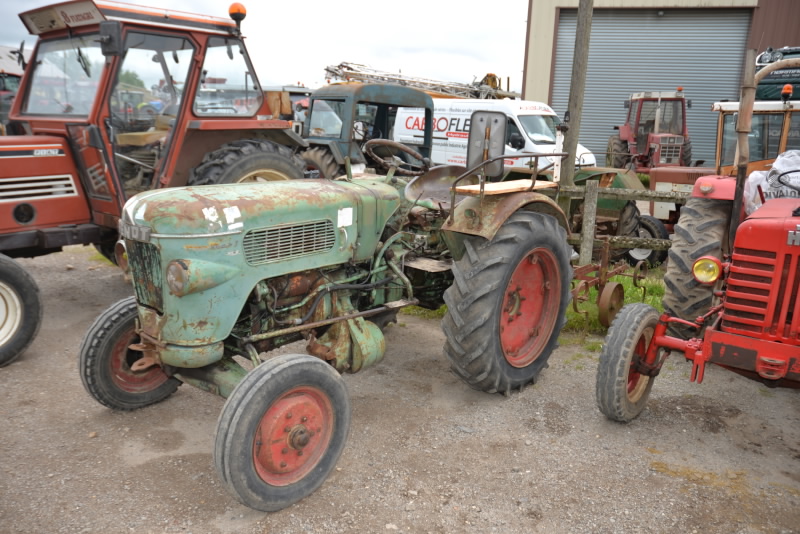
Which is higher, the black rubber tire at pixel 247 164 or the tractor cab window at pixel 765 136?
the tractor cab window at pixel 765 136

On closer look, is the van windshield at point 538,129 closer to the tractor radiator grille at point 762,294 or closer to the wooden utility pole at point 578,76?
the wooden utility pole at point 578,76

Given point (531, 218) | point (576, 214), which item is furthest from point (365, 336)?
point (576, 214)

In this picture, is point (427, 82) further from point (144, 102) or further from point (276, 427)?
point (276, 427)

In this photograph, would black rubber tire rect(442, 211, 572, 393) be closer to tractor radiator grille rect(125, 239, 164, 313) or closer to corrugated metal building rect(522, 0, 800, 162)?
tractor radiator grille rect(125, 239, 164, 313)

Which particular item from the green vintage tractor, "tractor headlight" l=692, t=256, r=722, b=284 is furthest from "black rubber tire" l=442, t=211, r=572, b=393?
"tractor headlight" l=692, t=256, r=722, b=284

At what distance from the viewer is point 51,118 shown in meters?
5.08

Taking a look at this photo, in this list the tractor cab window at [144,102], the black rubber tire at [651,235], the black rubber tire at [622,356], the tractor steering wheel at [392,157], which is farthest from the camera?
the black rubber tire at [651,235]

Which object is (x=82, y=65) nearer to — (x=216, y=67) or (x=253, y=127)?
(x=216, y=67)

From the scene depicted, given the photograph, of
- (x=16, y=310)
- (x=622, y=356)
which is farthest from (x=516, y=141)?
(x=16, y=310)

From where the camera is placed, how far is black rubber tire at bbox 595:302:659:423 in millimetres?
3176

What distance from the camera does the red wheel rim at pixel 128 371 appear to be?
11.0 ft

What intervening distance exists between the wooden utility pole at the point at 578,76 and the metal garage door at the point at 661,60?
12038mm

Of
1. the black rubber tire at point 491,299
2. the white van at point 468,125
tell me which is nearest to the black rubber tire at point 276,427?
the black rubber tire at point 491,299

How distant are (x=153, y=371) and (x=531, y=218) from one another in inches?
92.9
